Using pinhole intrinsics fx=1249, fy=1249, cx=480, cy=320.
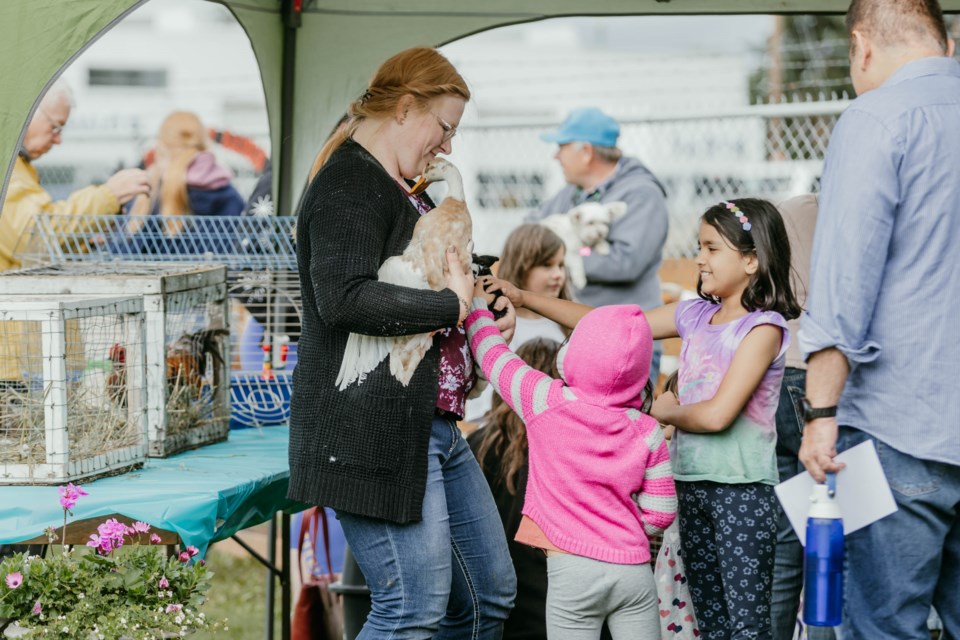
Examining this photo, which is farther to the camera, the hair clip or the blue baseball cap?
the blue baseball cap

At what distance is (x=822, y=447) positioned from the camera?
2.45m

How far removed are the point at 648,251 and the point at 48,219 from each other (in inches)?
97.6

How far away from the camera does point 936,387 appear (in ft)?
7.91

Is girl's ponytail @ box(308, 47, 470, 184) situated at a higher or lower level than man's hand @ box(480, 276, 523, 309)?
higher

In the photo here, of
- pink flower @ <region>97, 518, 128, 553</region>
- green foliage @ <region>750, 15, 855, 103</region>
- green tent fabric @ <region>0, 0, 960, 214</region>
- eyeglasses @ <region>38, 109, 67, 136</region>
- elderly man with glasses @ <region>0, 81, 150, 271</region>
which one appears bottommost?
pink flower @ <region>97, 518, 128, 553</region>

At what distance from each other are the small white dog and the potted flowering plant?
299 centimetres

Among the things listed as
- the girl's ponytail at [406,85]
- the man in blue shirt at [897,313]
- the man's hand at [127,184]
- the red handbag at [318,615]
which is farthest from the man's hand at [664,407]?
the man's hand at [127,184]

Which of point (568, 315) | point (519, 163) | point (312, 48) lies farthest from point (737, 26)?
point (568, 315)

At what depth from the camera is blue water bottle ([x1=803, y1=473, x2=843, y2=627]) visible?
243 cm

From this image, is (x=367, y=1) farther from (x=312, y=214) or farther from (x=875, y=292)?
(x=875, y=292)

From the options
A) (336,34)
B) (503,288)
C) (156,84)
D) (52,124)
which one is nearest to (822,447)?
(503,288)

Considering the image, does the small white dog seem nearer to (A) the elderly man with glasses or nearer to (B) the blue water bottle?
(A) the elderly man with glasses

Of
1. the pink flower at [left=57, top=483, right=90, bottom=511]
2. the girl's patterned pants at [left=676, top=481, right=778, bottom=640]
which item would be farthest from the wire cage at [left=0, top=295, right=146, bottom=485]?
the girl's patterned pants at [left=676, top=481, right=778, bottom=640]

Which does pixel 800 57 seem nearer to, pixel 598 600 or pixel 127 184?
pixel 127 184
